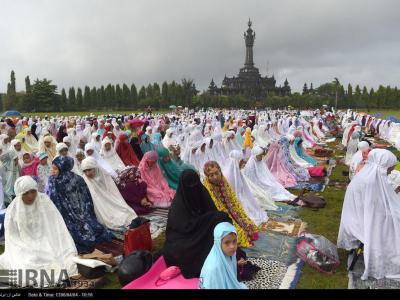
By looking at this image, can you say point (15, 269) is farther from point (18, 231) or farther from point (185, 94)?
point (185, 94)

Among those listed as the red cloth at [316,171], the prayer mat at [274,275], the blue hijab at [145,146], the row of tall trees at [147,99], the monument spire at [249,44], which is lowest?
the prayer mat at [274,275]

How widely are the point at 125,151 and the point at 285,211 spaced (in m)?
4.43

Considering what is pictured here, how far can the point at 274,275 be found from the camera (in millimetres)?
3812

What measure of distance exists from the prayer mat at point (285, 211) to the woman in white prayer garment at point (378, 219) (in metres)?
2.01

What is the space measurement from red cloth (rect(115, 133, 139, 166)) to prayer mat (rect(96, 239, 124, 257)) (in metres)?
3.85

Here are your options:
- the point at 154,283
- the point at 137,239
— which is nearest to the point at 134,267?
the point at 154,283

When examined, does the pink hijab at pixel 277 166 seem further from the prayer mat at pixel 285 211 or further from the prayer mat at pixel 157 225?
the prayer mat at pixel 157 225

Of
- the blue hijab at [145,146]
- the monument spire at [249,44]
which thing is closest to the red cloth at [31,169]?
the blue hijab at [145,146]

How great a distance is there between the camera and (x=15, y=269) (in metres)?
3.55

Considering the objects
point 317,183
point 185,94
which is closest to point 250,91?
point 185,94

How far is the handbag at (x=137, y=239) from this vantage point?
4074 millimetres

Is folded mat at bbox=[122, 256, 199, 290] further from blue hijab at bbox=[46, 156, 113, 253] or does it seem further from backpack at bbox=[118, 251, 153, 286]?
blue hijab at bbox=[46, 156, 113, 253]

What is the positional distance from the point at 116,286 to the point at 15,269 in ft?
3.69

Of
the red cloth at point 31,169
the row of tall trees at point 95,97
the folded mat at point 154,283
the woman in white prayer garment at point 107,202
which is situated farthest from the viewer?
the row of tall trees at point 95,97
